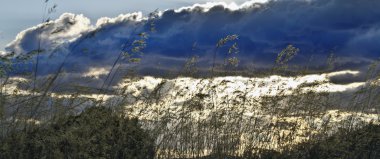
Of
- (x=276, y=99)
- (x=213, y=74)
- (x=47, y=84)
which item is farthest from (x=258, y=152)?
(x=47, y=84)

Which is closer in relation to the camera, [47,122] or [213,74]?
[47,122]

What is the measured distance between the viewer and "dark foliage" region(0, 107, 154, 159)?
15.9 feet

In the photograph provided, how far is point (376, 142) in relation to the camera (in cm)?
701

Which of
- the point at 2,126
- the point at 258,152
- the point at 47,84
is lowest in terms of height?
the point at 258,152

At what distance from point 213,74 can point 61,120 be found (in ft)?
8.29

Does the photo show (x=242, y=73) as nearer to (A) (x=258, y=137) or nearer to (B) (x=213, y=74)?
(B) (x=213, y=74)

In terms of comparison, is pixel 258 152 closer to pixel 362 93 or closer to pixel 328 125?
pixel 328 125

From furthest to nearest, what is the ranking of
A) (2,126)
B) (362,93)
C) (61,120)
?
(362,93) < (61,120) < (2,126)

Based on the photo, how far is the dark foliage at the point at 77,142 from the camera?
4.86 metres

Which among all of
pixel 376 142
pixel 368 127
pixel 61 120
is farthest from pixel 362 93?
pixel 61 120

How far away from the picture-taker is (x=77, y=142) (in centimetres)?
479

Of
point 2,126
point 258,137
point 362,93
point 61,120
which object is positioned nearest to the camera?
point 2,126

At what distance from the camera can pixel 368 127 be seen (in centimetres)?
788

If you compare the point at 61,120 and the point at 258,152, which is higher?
the point at 61,120
